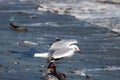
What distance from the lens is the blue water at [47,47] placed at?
16656mm

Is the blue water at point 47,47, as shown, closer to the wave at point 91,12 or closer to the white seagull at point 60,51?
the white seagull at point 60,51

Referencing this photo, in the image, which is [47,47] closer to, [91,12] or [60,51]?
[60,51]

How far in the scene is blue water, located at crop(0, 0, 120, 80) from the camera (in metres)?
16.7

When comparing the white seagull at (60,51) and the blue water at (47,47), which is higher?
the white seagull at (60,51)

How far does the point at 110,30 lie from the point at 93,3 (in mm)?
17983

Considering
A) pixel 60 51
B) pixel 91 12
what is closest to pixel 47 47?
pixel 60 51

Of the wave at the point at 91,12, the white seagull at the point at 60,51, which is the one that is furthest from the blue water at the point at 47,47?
the wave at the point at 91,12

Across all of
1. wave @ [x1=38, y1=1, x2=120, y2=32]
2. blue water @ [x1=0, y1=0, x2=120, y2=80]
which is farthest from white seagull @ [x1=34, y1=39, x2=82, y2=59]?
wave @ [x1=38, y1=1, x2=120, y2=32]

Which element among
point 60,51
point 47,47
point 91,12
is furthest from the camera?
point 91,12

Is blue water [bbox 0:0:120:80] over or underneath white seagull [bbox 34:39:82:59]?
underneath

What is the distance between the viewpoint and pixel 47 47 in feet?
71.2

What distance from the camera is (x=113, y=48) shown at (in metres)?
22.1

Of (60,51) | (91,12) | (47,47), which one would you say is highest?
(60,51)

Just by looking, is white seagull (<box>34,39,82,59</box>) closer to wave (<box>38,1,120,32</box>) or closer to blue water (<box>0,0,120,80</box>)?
blue water (<box>0,0,120,80</box>)
